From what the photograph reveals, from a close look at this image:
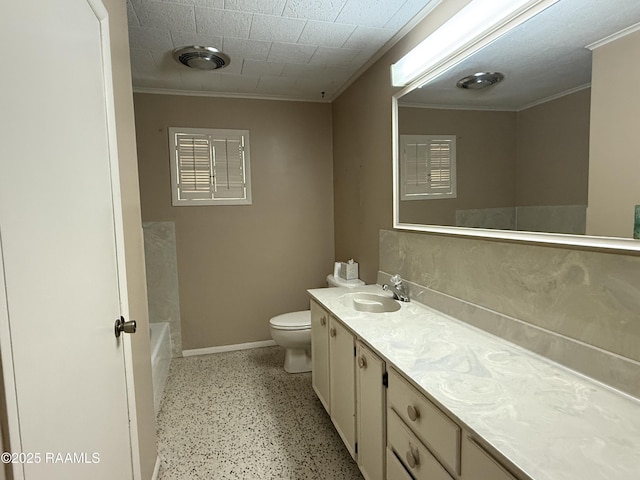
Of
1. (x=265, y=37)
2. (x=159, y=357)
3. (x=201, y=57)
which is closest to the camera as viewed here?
(x=265, y=37)

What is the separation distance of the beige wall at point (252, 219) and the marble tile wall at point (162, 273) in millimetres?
60

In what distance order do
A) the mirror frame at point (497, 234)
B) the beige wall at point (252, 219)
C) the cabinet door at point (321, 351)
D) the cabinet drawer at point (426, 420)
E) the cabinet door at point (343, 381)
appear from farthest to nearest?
the beige wall at point (252, 219)
the cabinet door at point (321, 351)
the cabinet door at point (343, 381)
the mirror frame at point (497, 234)
the cabinet drawer at point (426, 420)

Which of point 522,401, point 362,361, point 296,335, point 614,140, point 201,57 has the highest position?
point 201,57

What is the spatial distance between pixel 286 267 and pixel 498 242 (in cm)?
231

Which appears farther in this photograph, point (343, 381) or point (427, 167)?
point (427, 167)

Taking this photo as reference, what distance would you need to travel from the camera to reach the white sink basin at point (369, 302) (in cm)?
215

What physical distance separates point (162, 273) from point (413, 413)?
2.69 metres

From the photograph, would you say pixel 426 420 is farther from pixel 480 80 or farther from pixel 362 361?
pixel 480 80

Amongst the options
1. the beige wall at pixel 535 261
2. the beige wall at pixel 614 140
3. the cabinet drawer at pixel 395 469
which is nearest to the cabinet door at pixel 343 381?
the cabinet drawer at pixel 395 469

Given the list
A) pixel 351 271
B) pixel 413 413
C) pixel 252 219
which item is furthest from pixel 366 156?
pixel 413 413

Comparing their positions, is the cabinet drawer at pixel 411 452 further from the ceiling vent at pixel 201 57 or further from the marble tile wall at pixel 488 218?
the ceiling vent at pixel 201 57

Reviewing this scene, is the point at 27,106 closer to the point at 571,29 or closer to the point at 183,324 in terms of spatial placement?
the point at 571,29

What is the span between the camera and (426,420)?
1067 mm

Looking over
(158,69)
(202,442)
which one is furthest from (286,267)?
(158,69)
